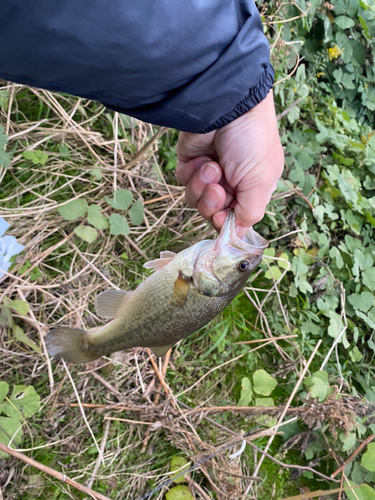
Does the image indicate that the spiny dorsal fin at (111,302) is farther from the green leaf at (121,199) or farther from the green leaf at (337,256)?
the green leaf at (337,256)

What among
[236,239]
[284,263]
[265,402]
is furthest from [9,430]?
[284,263]

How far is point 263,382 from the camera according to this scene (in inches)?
124

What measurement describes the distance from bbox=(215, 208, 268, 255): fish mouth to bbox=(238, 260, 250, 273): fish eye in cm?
6

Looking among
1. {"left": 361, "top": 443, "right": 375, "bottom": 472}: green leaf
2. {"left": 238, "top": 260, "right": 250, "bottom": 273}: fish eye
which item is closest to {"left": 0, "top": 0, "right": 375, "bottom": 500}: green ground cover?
{"left": 361, "top": 443, "right": 375, "bottom": 472}: green leaf

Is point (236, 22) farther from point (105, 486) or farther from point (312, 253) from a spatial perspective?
point (105, 486)

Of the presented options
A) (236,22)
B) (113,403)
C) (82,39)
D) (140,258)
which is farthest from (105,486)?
(236,22)

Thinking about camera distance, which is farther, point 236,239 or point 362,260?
point 362,260

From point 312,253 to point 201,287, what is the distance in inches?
93.4

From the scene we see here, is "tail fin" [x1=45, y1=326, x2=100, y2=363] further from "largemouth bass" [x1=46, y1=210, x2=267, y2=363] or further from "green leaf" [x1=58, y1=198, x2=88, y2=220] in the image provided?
"green leaf" [x1=58, y1=198, x2=88, y2=220]

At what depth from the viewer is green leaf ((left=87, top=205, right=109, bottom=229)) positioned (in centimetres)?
294

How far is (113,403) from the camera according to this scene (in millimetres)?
2861

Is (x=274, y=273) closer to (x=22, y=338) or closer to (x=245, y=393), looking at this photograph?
(x=245, y=393)

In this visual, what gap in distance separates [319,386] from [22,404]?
2426 millimetres

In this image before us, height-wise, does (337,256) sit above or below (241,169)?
below
